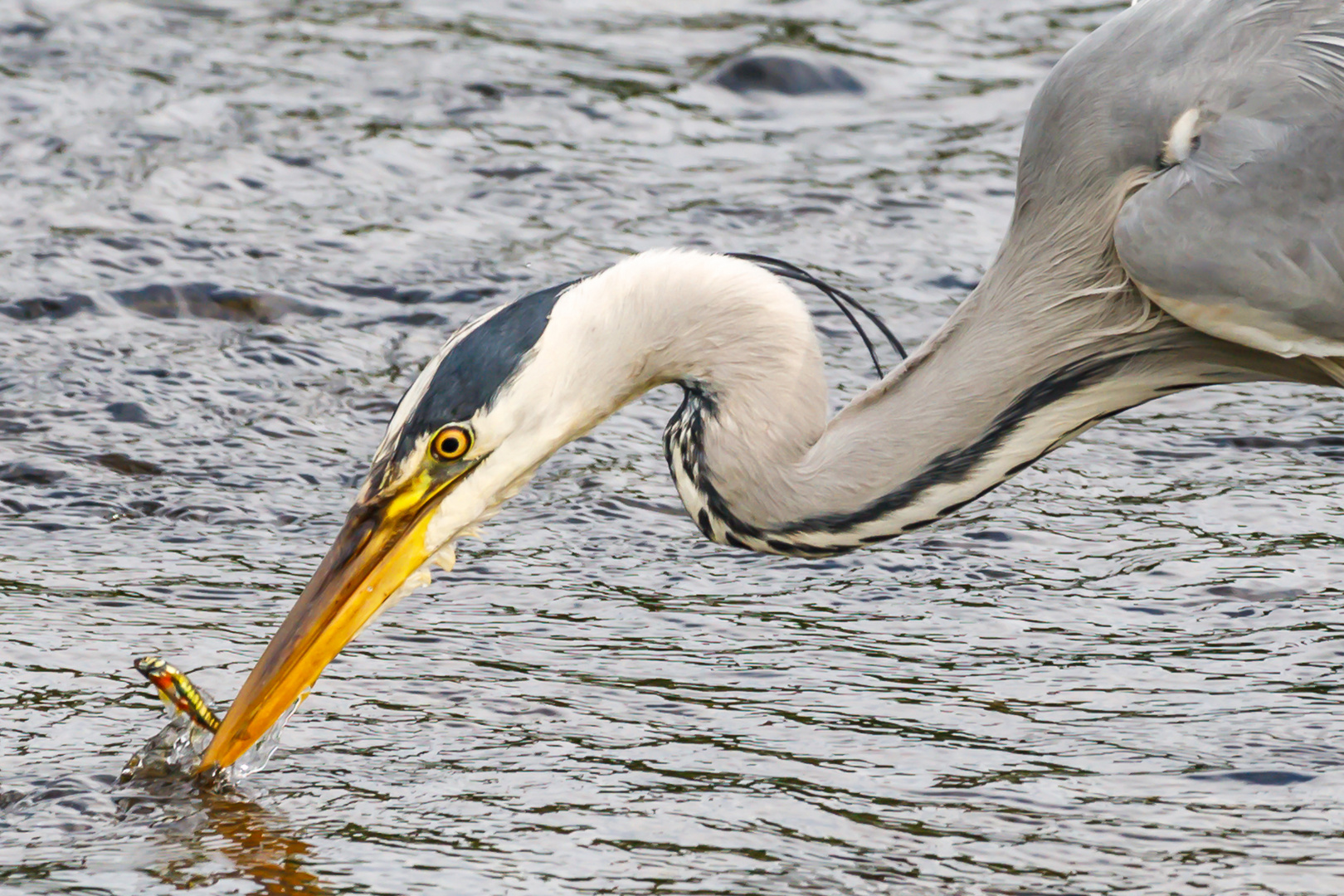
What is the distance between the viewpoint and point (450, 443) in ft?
12.7

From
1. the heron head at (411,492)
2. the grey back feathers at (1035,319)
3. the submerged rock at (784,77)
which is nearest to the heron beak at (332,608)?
the heron head at (411,492)

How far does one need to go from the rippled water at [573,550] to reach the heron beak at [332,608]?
17 cm

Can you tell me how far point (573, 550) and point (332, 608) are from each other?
1.38m

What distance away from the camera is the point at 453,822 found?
3.83 m

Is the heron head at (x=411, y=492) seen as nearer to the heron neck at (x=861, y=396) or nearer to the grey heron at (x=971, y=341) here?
the grey heron at (x=971, y=341)

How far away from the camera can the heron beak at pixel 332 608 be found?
3873 millimetres

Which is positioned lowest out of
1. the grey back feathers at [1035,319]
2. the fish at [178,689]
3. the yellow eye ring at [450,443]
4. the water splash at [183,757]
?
the water splash at [183,757]

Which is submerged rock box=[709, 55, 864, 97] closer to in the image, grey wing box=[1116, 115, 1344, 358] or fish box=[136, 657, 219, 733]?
grey wing box=[1116, 115, 1344, 358]

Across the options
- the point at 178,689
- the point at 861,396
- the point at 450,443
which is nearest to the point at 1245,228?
the point at 861,396

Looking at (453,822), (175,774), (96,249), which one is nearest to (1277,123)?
(453,822)

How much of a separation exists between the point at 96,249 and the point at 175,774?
10.3ft

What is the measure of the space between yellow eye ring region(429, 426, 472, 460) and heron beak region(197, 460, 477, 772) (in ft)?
0.11

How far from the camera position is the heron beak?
152 inches

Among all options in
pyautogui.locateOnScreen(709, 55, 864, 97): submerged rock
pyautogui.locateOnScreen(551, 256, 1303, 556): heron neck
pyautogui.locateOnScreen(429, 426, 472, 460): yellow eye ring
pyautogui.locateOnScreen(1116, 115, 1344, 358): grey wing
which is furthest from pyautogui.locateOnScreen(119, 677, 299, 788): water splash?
pyautogui.locateOnScreen(709, 55, 864, 97): submerged rock
